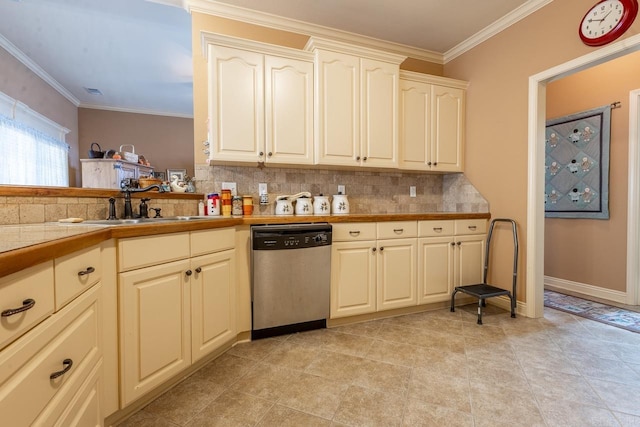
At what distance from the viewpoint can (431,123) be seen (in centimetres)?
294

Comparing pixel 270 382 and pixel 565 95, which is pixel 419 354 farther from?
pixel 565 95

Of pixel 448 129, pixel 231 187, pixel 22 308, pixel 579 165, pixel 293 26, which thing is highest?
pixel 293 26

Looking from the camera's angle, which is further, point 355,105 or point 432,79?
Answer: point 432,79

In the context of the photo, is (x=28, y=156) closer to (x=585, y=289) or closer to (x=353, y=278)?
(x=353, y=278)

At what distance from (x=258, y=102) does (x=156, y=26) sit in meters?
1.60

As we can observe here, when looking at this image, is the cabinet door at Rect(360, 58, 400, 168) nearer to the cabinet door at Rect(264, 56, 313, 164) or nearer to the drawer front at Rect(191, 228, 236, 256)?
the cabinet door at Rect(264, 56, 313, 164)

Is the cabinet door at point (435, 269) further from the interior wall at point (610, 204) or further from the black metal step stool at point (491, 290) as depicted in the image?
the interior wall at point (610, 204)

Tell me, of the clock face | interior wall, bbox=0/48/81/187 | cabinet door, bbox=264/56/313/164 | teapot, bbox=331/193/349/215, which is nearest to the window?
interior wall, bbox=0/48/81/187

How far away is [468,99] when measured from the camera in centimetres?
306

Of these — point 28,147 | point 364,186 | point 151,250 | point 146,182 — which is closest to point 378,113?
point 364,186

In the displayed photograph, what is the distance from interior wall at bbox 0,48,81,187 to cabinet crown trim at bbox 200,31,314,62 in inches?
103

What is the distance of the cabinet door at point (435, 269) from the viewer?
100 inches

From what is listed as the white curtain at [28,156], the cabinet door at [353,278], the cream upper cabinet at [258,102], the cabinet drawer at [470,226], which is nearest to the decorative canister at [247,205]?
the cream upper cabinet at [258,102]

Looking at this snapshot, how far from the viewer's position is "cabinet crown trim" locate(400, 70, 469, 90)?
2.80 meters
